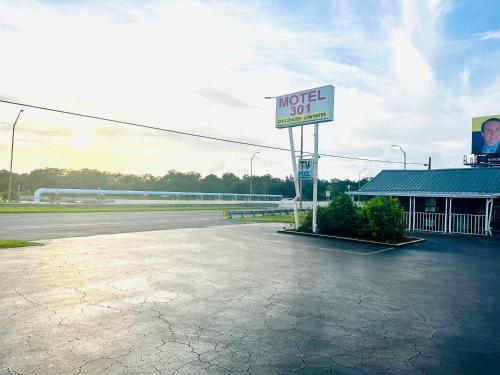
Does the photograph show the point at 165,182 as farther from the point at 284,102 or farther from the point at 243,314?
A: the point at 243,314

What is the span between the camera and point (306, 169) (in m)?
20.9

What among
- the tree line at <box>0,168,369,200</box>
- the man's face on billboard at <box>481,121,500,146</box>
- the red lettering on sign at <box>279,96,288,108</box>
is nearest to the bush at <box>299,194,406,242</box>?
the red lettering on sign at <box>279,96,288,108</box>

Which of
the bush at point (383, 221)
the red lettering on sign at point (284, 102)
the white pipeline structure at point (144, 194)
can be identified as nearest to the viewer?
the bush at point (383, 221)

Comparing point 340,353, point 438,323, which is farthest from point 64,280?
point 438,323

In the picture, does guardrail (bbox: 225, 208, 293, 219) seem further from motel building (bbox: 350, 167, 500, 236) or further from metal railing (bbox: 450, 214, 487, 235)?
metal railing (bbox: 450, 214, 487, 235)

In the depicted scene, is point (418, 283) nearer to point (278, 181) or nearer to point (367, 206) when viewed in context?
point (367, 206)

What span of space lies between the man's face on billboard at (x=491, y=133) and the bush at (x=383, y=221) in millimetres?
37356

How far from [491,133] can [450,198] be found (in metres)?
30.8

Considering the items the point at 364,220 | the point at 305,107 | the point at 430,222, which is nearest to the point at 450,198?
the point at 430,222

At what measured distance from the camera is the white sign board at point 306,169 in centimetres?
2062

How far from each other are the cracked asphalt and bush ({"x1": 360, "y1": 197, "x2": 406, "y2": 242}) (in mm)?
4775

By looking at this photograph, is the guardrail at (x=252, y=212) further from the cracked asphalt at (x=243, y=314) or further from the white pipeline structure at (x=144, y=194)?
the white pipeline structure at (x=144, y=194)

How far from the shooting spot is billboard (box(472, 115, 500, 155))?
45406 millimetres

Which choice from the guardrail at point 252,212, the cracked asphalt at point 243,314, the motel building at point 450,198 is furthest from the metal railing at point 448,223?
the guardrail at point 252,212
